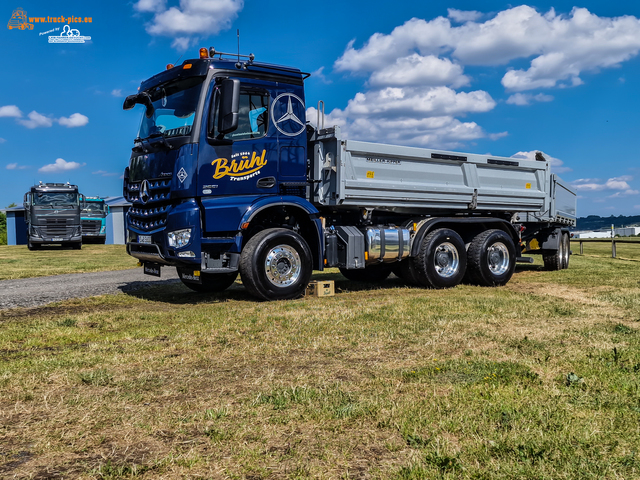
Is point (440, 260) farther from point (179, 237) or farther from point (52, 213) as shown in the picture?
point (52, 213)

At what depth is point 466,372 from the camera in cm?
471

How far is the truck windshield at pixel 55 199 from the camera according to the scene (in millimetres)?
30172

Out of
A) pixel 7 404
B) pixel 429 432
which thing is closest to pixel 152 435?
pixel 7 404

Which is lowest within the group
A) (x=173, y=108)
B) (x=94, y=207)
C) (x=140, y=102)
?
(x=94, y=207)

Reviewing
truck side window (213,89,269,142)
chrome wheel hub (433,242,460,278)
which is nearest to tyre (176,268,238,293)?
truck side window (213,89,269,142)

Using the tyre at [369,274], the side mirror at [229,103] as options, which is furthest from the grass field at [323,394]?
the tyre at [369,274]

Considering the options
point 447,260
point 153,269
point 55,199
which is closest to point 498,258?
point 447,260

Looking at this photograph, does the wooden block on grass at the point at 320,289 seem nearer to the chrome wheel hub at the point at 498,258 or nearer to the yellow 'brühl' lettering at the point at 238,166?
the yellow 'brühl' lettering at the point at 238,166

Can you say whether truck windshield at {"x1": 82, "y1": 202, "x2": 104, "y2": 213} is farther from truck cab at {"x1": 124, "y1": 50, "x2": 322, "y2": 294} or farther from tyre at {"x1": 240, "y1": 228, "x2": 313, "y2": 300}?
tyre at {"x1": 240, "y1": 228, "x2": 313, "y2": 300}

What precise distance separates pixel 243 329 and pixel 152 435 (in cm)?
323

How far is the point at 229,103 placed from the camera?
8.07 m

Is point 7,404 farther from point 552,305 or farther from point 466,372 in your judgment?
point 552,305

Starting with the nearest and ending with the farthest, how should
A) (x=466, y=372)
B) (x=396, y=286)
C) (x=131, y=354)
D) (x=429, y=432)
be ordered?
(x=429, y=432), (x=466, y=372), (x=131, y=354), (x=396, y=286)

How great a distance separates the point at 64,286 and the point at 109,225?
4026 centimetres
